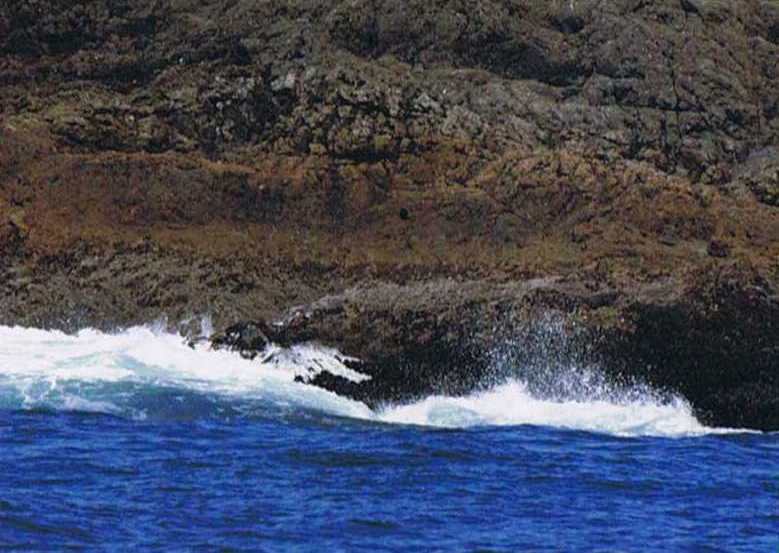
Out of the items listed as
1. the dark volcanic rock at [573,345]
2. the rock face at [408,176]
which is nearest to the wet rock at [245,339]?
the rock face at [408,176]

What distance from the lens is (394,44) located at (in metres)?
23.5

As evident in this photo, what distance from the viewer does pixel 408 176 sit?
21781 mm

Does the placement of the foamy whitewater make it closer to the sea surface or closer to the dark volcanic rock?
the sea surface

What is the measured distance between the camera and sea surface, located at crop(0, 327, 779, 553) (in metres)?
13.9

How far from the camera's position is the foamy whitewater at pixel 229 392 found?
18.6 m

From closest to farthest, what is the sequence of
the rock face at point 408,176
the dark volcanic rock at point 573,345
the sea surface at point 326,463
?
the sea surface at point 326,463 → the dark volcanic rock at point 573,345 → the rock face at point 408,176

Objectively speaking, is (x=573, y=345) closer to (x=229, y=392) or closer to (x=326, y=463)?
(x=229, y=392)

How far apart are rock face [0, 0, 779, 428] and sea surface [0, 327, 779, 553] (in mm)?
692

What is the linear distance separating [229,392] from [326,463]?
2.90 metres

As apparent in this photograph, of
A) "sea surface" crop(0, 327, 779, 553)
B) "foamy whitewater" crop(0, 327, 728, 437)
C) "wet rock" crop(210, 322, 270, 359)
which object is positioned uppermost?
"wet rock" crop(210, 322, 270, 359)

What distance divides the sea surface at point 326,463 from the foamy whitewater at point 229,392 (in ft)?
0.09

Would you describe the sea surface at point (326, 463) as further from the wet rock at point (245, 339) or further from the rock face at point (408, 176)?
the rock face at point (408, 176)

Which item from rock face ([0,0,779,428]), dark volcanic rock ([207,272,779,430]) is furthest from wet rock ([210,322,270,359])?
dark volcanic rock ([207,272,779,430])

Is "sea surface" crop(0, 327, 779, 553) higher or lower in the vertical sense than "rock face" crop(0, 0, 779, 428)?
lower
